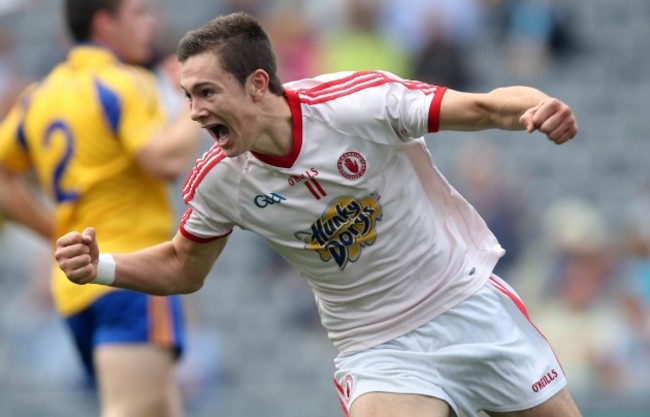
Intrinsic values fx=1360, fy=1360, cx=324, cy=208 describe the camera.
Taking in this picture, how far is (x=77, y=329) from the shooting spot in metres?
6.55

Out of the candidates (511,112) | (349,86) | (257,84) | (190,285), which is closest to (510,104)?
(511,112)

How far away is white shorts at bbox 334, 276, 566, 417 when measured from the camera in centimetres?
494

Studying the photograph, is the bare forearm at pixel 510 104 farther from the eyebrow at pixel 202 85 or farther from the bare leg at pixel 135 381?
the bare leg at pixel 135 381

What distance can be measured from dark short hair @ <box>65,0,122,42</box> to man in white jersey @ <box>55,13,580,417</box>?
1828 millimetres

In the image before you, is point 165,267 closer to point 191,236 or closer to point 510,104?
point 191,236

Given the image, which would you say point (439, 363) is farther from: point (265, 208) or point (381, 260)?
point (265, 208)

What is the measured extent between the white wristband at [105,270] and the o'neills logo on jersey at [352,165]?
0.93 meters

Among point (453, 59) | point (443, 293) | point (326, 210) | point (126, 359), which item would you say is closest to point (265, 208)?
point (326, 210)

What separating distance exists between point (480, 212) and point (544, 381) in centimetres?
594

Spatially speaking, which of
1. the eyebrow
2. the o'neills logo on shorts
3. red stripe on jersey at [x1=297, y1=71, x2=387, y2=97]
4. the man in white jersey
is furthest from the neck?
the o'neills logo on shorts

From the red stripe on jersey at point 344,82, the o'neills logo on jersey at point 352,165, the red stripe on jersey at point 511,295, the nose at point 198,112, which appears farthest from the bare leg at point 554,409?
the nose at point 198,112

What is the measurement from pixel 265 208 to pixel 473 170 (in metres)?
6.56

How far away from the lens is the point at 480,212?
10.9 meters

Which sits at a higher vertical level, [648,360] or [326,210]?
[326,210]
